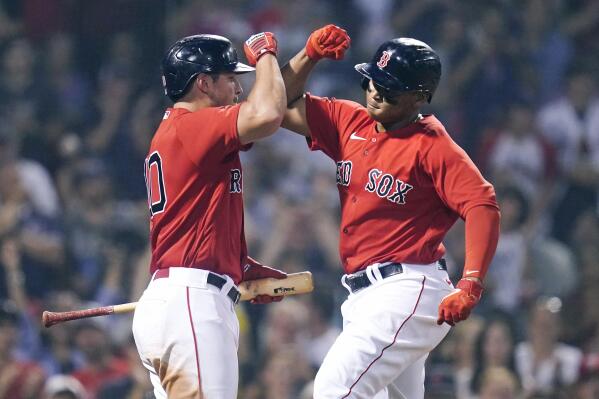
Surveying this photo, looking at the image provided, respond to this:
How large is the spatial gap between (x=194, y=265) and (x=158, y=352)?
0.34 meters

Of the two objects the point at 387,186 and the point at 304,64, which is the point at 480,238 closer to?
the point at 387,186

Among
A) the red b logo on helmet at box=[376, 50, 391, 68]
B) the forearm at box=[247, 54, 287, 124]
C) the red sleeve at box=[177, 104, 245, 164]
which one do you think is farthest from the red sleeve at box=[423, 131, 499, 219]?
the red sleeve at box=[177, 104, 245, 164]

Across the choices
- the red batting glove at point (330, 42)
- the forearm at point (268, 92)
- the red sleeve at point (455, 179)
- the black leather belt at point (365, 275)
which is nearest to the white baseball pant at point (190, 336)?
the black leather belt at point (365, 275)

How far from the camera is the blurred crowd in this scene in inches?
284

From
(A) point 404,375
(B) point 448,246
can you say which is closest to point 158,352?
(A) point 404,375

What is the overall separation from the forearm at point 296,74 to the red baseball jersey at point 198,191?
0.51 m

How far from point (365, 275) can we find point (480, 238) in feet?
1.56

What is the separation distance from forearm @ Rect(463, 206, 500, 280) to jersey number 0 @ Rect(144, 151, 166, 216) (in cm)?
113

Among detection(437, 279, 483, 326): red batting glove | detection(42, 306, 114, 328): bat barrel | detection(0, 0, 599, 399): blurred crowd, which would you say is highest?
detection(437, 279, 483, 326): red batting glove

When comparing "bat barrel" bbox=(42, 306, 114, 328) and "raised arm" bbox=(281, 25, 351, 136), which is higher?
"raised arm" bbox=(281, 25, 351, 136)

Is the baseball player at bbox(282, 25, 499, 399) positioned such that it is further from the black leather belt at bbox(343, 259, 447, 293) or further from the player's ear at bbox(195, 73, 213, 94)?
the player's ear at bbox(195, 73, 213, 94)

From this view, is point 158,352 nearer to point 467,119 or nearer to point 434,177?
point 434,177

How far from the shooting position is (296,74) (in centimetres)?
473

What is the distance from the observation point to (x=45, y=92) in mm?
9117
